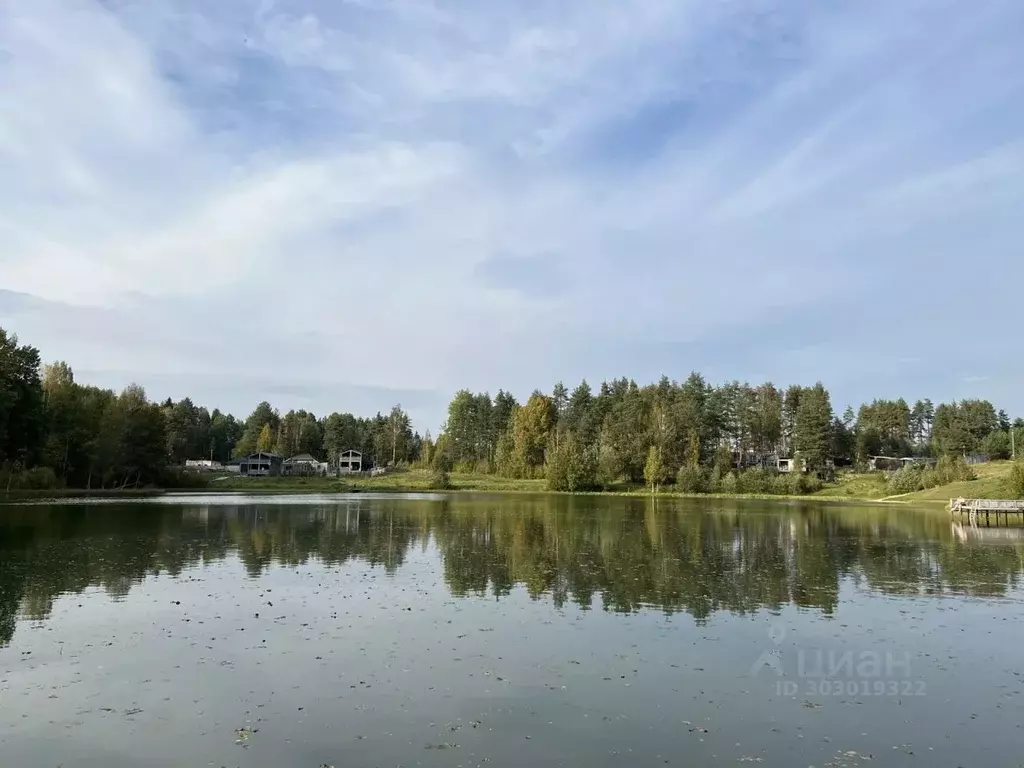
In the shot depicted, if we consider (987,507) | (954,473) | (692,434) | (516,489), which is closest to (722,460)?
(692,434)

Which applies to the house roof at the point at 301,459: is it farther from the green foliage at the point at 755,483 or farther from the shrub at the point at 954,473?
the shrub at the point at 954,473

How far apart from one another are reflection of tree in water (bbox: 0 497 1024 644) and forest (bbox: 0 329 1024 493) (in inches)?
1540

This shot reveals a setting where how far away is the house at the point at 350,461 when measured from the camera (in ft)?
480

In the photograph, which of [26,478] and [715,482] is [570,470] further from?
[26,478]

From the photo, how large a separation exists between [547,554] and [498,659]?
51.3 ft

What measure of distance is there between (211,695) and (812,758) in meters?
8.64

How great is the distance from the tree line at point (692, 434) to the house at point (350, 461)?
49.1 feet

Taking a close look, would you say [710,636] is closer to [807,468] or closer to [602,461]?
[602,461]

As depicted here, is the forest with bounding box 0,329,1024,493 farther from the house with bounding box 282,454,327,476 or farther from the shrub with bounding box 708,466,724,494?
the house with bounding box 282,454,327,476

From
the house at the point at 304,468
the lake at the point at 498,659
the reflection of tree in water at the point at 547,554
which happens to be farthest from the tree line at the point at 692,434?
the lake at the point at 498,659

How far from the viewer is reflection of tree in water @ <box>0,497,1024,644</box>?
19.8m

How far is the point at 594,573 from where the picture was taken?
919 inches

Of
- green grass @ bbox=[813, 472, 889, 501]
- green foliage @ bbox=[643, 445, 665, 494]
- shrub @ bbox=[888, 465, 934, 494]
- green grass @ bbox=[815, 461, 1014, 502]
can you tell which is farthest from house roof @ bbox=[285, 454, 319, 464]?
shrub @ bbox=[888, 465, 934, 494]

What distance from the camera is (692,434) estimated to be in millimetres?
107000
